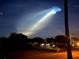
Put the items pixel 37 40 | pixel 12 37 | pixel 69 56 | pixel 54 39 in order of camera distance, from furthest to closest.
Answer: pixel 54 39 < pixel 37 40 < pixel 12 37 < pixel 69 56

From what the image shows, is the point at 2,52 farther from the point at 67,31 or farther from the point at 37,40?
the point at 37,40

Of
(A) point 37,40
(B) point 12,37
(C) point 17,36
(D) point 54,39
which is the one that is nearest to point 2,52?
(B) point 12,37

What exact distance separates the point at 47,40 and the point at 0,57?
10021cm

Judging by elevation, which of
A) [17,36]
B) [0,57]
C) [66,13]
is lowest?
[0,57]

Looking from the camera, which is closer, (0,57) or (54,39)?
(0,57)

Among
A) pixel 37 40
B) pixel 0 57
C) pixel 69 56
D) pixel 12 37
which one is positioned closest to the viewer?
pixel 69 56

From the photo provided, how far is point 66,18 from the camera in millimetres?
15031

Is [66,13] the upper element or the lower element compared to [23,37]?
lower

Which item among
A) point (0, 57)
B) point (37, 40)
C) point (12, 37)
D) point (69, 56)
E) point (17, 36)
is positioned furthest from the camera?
point (37, 40)

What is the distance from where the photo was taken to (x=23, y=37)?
8831cm

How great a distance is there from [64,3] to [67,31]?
69.4 inches

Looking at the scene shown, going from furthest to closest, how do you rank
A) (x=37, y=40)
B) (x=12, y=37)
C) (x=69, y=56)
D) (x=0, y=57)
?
(x=37, y=40) → (x=12, y=37) → (x=0, y=57) → (x=69, y=56)

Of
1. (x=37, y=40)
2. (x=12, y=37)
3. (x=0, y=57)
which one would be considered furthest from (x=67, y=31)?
(x=37, y=40)

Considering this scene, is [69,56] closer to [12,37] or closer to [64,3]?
[64,3]
